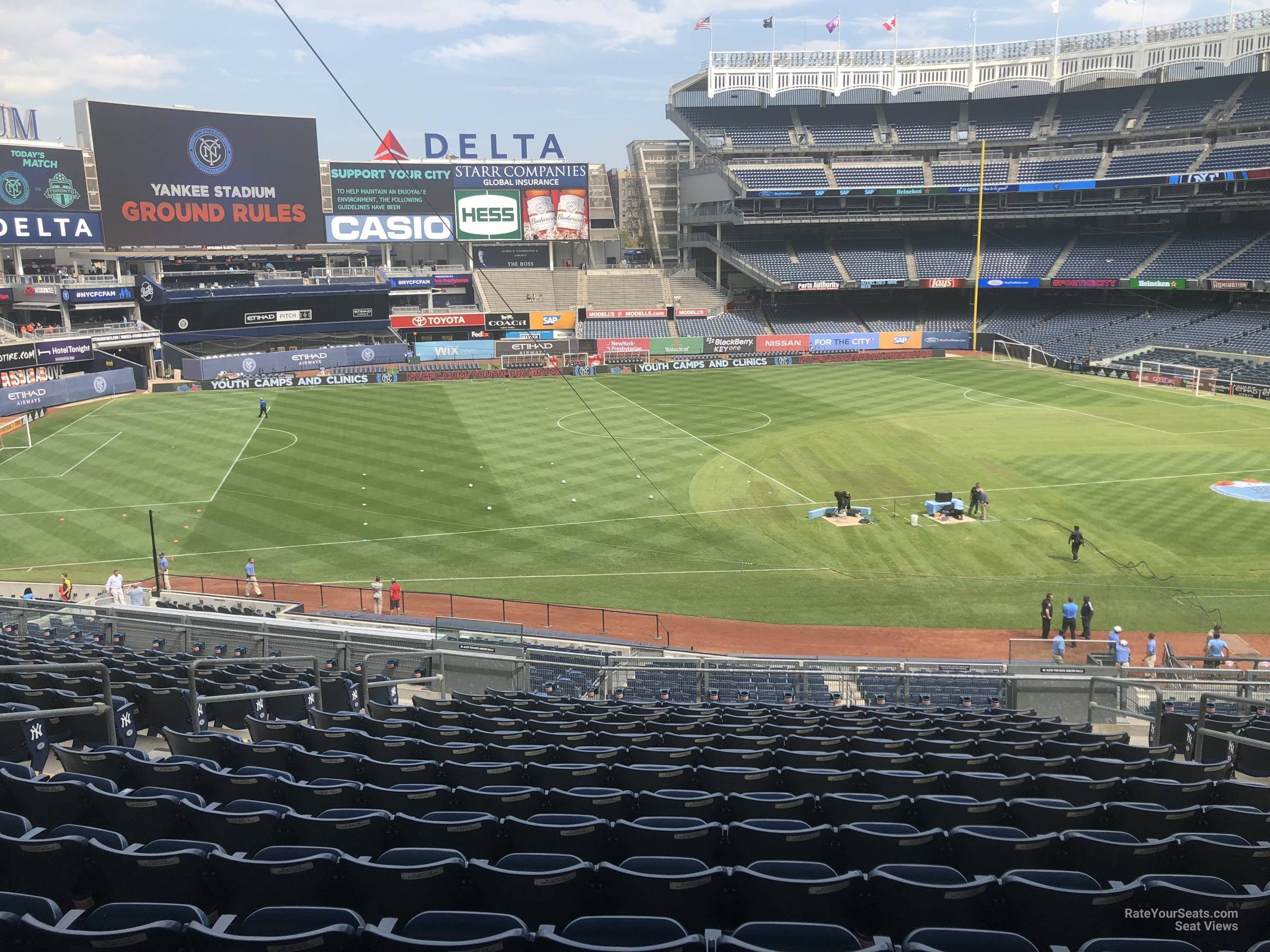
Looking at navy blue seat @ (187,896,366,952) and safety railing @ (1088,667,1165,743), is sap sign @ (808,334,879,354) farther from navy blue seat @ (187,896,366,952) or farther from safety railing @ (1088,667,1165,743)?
navy blue seat @ (187,896,366,952)

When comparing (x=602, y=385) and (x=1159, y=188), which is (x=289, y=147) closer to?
(x=602, y=385)

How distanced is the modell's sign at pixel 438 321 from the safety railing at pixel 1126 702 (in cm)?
7124

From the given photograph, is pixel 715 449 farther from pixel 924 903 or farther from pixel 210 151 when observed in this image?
pixel 210 151

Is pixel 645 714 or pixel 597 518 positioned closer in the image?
pixel 645 714

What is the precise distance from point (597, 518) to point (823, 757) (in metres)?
28.2

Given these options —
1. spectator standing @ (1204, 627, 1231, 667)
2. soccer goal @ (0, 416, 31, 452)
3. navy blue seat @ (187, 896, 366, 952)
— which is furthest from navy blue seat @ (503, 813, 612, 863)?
soccer goal @ (0, 416, 31, 452)

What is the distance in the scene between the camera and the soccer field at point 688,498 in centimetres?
3158

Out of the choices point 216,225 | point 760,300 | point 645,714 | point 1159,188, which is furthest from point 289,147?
point 645,714

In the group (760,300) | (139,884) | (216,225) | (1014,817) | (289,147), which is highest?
(289,147)

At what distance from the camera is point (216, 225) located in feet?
251

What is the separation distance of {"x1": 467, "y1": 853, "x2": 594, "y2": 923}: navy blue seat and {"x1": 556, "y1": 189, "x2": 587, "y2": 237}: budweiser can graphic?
87.2 metres

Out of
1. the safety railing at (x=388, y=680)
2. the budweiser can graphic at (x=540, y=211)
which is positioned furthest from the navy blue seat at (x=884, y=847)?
the budweiser can graphic at (x=540, y=211)

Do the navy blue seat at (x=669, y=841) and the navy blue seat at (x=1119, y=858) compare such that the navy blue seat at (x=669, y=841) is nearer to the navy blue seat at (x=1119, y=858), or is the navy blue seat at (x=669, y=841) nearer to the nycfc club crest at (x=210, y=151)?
the navy blue seat at (x=1119, y=858)

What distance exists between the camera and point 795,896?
6336 mm
